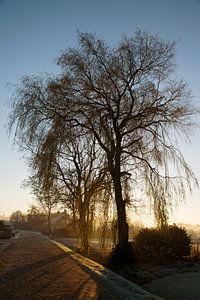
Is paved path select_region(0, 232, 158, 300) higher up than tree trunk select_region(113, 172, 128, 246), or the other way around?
tree trunk select_region(113, 172, 128, 246)

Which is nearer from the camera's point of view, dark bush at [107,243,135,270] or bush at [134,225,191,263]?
dark bush at [107,243,135,270]

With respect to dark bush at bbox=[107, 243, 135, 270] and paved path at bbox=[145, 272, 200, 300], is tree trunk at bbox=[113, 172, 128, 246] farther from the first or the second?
paved path at bbox=[145, 272, 200, 300]

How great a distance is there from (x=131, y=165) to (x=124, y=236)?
2.98m

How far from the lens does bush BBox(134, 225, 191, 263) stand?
15.4 meters

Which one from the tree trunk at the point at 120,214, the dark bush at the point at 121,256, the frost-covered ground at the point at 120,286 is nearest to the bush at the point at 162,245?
the dark bush at the point at 121,256

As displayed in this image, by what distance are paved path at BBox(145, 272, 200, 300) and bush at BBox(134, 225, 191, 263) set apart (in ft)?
11.8

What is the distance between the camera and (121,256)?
15352 millimetres

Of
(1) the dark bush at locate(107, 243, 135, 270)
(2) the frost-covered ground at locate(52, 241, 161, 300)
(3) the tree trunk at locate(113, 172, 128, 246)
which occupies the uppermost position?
(3) the tree trunk at locate(113, 172, 128, 246)

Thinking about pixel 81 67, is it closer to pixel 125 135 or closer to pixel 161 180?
pixel 125 135

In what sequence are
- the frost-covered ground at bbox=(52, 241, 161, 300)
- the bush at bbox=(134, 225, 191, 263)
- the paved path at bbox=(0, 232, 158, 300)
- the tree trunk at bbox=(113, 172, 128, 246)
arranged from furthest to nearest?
the tree trunk at bbox=(113, 172, 128, 246) < the bush at bbox=(134, 225, 191, 263) < the frost-covered ground at bbox=(52, 241, 161, 300) < the paved path at bbox=(0, 232, 158, 300)

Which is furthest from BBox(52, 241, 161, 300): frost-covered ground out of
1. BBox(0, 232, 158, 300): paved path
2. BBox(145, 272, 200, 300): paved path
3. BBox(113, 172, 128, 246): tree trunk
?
BBox(113, 172, 128, 246): tree trunk

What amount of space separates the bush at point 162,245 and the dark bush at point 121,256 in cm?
42

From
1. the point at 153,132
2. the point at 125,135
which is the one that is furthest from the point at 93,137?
the point at 153,132

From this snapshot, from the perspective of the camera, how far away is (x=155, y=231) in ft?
52.7
